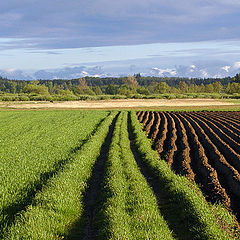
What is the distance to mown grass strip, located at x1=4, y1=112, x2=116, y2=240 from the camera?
6.32m

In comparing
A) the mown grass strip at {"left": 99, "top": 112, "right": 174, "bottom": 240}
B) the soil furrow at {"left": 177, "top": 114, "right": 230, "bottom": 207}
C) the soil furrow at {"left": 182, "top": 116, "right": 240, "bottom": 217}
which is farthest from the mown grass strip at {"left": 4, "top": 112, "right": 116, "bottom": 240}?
the soil furrow at {"left": 182, "top": 116, "right": 240, "bottom": 217}

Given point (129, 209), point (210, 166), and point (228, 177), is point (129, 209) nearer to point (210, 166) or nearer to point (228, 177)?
point (228, 177)

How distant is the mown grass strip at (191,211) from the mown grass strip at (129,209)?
0.57 meters

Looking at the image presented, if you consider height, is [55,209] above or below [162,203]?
above

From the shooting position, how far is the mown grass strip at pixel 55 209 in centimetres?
632

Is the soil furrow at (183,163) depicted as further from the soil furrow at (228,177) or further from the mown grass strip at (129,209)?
the mown grass strip at (129,209)

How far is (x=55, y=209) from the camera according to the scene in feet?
25.5

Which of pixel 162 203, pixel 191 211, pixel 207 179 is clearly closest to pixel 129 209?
pixel 162 203

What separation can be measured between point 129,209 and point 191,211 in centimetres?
192

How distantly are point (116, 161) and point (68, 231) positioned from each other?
6406mm

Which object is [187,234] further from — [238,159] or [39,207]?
[238,159]

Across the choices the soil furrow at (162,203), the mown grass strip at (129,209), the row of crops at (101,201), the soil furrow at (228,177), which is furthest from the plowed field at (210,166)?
the mown grass strip at (129,209)

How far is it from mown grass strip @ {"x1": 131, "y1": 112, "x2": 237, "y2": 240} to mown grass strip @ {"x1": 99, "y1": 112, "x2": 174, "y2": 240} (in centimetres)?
57

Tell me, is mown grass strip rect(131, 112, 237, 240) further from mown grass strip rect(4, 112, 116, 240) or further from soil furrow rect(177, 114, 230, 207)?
mown grass strip rect(4, 112, 116, 240)
